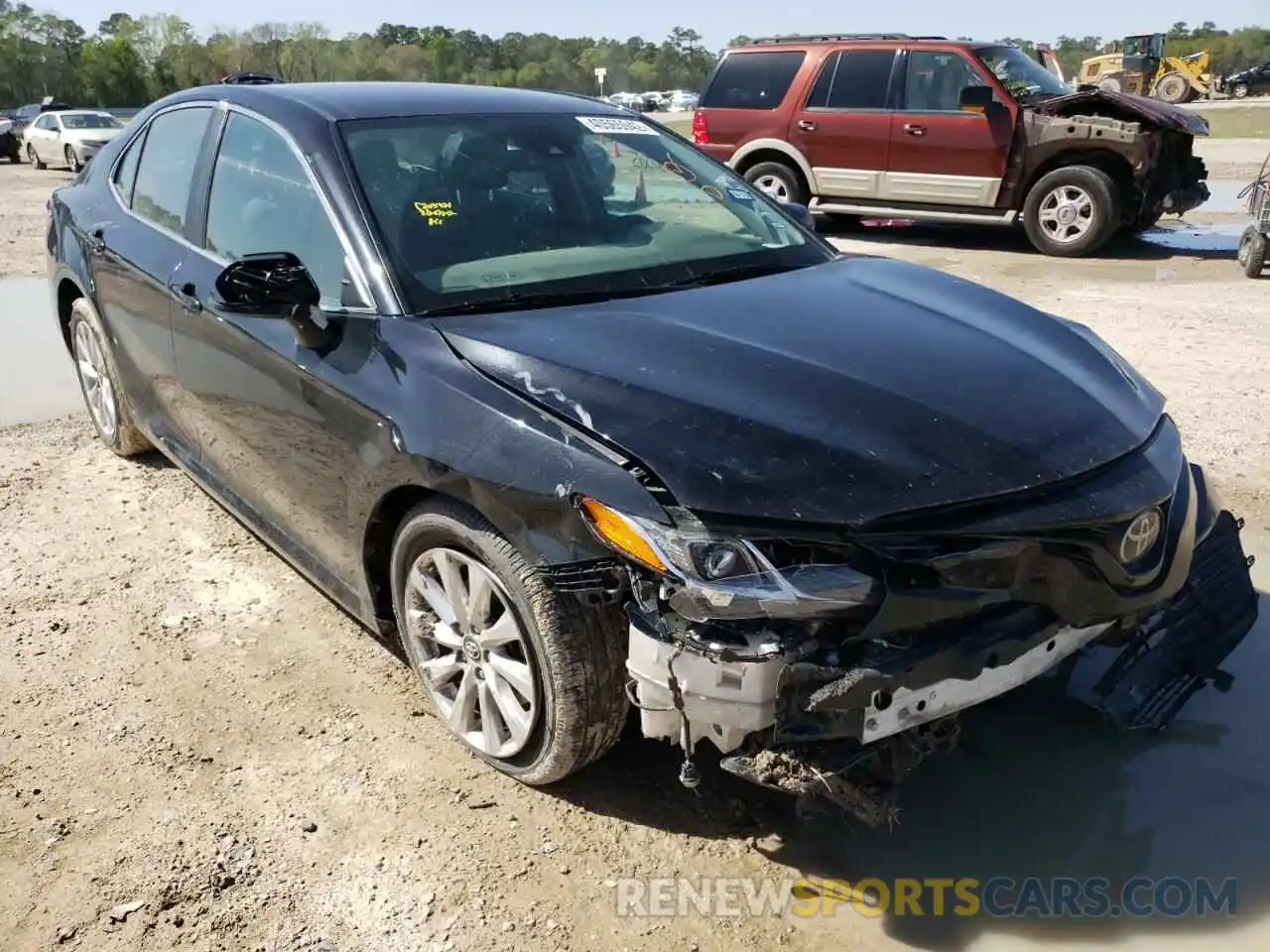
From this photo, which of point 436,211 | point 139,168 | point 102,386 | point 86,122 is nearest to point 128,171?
point 139,168

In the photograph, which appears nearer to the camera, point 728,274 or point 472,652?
point 472,652

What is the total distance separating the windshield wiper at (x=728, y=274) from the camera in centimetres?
320

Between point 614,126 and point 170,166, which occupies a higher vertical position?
point 614,126

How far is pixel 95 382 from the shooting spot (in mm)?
5016

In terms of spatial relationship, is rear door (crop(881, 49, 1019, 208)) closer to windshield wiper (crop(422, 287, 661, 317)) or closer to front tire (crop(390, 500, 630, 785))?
windshield wiper (crop(422, 287, 661, 317))

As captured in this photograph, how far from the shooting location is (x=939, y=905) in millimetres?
2430

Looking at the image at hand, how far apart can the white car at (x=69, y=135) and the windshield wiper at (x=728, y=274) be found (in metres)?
21.0

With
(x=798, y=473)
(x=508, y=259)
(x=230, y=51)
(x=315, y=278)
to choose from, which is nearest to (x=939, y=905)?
(x=798, y=473)

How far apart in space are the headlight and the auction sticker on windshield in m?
2.09

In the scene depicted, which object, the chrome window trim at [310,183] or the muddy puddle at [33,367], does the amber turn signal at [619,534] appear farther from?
the muddy puddle at [33,367]

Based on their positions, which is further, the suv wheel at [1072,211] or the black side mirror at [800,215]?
the suv wheel at [1072,211]

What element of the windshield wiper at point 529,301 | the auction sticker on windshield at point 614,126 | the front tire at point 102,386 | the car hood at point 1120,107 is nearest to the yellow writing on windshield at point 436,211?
the windshield wiper at point 529,301

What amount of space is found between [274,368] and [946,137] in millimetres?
8735

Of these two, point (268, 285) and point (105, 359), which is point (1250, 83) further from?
point (268, 285)
